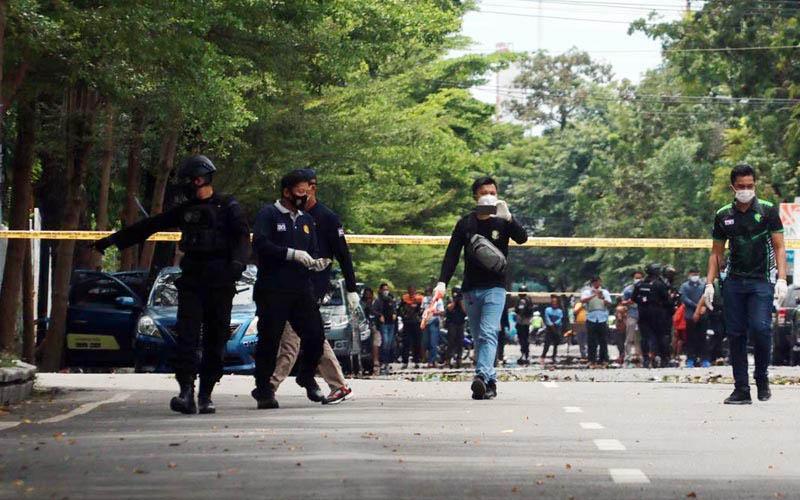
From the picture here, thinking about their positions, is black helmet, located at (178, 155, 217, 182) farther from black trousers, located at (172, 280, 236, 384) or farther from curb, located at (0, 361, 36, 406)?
curb, located at (0, 361, 36, 406)

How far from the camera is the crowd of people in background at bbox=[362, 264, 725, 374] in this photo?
29.6m

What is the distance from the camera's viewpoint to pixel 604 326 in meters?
32.6

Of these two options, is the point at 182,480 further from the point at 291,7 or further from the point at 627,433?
the point at 291,7

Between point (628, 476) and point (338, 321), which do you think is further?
point (338, 321)

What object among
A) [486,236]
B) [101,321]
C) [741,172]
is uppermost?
[741,172]

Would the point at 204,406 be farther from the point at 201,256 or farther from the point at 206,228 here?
the point at 206,228

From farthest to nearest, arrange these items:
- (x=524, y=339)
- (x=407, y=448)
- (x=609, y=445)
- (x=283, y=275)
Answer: (x=524, y=339) → (x=283, y=275) → (x=609, y=445) → (x=407, y=448)

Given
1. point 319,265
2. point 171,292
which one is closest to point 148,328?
point 171,292

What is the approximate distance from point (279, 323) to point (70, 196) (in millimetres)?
13923

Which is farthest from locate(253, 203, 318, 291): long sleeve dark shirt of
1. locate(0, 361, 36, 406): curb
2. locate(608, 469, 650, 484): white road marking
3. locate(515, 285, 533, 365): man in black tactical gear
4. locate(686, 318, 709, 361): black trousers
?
locate(515, 285, 533, 365): man in black tactical gear

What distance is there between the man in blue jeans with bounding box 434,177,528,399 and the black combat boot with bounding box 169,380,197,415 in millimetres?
2827

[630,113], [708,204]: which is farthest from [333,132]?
[630,113]

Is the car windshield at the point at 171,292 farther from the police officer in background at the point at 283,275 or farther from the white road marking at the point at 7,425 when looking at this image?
the white road marking at the point at 7,425

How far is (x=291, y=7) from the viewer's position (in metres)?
21.6
